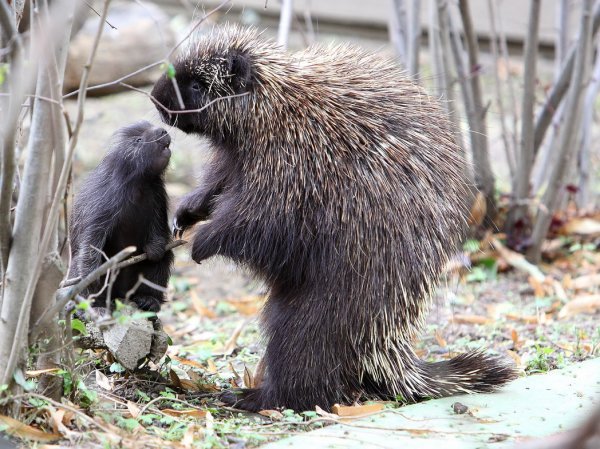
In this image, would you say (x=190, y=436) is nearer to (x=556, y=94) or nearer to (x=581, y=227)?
(x=556, y=94)

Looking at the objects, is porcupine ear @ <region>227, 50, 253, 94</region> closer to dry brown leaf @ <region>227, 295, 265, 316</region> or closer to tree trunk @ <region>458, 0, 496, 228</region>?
dry brown leaf @ <region>227, 295, 265, 316</region>

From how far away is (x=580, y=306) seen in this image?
658 centimetres

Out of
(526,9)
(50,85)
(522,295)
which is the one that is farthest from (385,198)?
(526,9)

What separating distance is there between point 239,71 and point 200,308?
3309 mm

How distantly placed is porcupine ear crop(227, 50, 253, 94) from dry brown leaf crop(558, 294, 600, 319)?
3.28 metres

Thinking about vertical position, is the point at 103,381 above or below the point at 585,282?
above

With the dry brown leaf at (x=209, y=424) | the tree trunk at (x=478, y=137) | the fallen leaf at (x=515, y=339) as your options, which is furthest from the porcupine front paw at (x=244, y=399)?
the tree trunk at (x=478, y=137)

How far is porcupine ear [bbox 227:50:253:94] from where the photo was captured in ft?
15.4

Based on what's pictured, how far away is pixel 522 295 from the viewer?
7305 millimetres

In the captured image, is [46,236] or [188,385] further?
[188,385]

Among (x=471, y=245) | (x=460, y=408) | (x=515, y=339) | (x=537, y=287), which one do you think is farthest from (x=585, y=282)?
(x=460, y=408)

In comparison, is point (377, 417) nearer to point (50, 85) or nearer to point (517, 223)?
point (50, 85)

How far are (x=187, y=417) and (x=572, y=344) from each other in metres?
2.77

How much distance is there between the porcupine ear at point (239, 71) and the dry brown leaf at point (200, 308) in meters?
3.18
